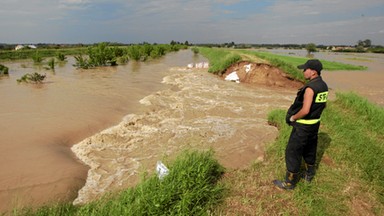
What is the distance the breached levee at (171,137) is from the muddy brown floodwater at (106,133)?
2cm

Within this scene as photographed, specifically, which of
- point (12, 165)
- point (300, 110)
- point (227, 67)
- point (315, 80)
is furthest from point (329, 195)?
point (227, 67)

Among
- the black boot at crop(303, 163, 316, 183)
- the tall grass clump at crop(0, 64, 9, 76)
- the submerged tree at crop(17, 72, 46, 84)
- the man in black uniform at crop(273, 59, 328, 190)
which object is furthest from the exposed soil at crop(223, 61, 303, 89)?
the tall grass clump at crop(0, 64, 9, 76)

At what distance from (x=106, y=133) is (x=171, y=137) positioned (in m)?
1.52

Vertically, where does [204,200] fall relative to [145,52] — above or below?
below

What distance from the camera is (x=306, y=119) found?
3.35 metres

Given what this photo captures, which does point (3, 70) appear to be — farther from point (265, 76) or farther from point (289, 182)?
point (289, 182)

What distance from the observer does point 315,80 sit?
10.7ft

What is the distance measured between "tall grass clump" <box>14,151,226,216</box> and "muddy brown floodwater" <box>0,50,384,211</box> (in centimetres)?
68

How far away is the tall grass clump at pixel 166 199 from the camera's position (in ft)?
9.46

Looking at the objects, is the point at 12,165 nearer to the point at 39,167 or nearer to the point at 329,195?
the point at 39,167

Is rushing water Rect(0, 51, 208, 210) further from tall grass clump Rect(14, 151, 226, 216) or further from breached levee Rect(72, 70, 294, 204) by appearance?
tall grass clump Rect(14, 151, 226, 216)

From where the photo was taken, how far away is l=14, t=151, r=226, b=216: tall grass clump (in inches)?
→ 113

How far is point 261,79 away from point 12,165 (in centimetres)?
1260

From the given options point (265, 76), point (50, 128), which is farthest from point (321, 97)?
point (265, 76)
